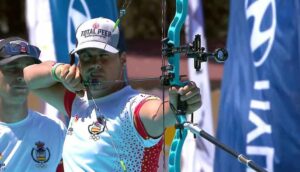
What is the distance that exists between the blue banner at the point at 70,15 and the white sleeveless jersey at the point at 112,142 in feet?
7.15

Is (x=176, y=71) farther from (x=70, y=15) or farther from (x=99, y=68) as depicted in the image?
(x=70, y=15)

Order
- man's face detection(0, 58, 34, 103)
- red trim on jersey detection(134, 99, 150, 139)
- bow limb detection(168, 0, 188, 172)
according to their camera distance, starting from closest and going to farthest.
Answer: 1. bow limb detection(168, 0, 188, 172)
2. red trim on jersey detection(134, 99, 150, 139)
3. man's face detection(0, 58, 34, 103)

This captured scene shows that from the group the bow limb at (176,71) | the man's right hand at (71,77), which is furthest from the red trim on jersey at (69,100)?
the bow limb at (176,71)

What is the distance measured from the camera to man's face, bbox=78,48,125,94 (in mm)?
2707

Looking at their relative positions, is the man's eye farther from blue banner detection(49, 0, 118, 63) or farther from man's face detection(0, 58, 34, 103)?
blue banner detection(49, 0, 118, 63)

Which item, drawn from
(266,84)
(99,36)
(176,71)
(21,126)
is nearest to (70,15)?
(266,84)

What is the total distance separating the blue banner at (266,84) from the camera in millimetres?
3963

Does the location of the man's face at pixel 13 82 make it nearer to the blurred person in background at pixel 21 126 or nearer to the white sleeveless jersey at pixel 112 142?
the blurred person in background at pixel 21 126

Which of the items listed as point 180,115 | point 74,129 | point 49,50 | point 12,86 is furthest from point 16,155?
point 49,50

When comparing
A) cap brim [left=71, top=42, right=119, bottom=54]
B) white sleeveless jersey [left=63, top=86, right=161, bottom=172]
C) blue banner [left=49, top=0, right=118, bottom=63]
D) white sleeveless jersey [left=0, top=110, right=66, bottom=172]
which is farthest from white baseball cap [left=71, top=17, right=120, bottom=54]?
blue banner [left=49, top=0, right=118, bottom=63]

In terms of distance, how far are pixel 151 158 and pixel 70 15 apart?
7.86 ft

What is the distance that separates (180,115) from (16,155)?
1.23 metres

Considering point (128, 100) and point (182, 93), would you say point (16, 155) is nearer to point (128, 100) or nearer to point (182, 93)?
point (128, 100)

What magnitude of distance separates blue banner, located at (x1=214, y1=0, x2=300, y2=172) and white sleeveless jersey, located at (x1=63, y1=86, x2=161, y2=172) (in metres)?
1.36
